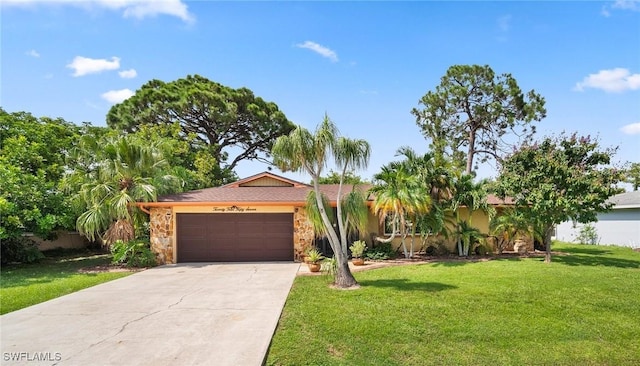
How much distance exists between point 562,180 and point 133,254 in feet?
50.9

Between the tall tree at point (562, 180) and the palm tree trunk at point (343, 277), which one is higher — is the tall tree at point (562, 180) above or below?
→ above

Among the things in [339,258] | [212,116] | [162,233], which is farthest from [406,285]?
[212,116]

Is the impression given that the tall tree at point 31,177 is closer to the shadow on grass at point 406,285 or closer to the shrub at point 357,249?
the shrub at point 357,249

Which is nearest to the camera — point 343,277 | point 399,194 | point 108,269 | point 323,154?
point 323,154

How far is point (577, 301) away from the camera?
23.2 feet

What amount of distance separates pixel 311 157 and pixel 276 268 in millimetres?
5321

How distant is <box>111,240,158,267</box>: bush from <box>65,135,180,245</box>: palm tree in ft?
1.35

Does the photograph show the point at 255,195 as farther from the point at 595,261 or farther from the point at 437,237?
the point at 595,261

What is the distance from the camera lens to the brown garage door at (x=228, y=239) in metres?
14.1

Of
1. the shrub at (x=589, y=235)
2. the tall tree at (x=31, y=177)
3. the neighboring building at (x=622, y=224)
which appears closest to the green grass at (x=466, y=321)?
the tall tree at (x=31, y=177)

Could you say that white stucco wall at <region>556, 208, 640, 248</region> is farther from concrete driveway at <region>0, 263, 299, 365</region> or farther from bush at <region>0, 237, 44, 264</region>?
bush at <region>0, 237, 44, 264</region>

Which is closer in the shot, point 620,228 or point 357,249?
point 357,249

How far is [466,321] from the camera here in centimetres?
591

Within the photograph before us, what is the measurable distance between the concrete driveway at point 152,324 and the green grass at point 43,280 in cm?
58
